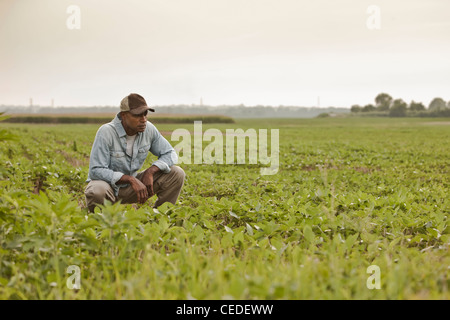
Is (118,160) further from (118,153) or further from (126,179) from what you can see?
(126,179)

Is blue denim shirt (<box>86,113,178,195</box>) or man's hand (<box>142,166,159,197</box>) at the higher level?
blue denim shirt (<box>86,113,178,195</box>)

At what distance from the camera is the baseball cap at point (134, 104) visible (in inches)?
165

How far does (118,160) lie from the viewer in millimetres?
4539

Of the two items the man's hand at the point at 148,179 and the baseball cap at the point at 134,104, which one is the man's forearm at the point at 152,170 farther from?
the baseball cap at the point at 134,104

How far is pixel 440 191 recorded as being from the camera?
673 centimetres

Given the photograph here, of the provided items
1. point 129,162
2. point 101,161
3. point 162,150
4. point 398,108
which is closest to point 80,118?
point 162,150

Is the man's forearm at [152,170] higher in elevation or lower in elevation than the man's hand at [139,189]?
higher

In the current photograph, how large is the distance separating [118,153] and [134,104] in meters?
0.65

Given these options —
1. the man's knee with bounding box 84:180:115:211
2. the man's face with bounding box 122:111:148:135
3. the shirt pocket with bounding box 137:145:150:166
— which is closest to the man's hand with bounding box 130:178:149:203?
the man's knee with bounding box 84:180:115:211

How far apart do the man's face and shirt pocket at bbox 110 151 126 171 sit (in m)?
0.32

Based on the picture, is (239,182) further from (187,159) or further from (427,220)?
(187,159)

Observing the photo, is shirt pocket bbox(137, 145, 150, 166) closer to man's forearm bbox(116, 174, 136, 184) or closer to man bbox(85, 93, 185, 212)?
man bbox(85, 93, 185, 212)

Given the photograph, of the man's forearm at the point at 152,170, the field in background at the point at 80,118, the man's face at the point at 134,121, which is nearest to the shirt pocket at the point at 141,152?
the man's forearm at the point at 152,170

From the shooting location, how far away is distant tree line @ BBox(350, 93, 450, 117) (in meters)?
89.6
